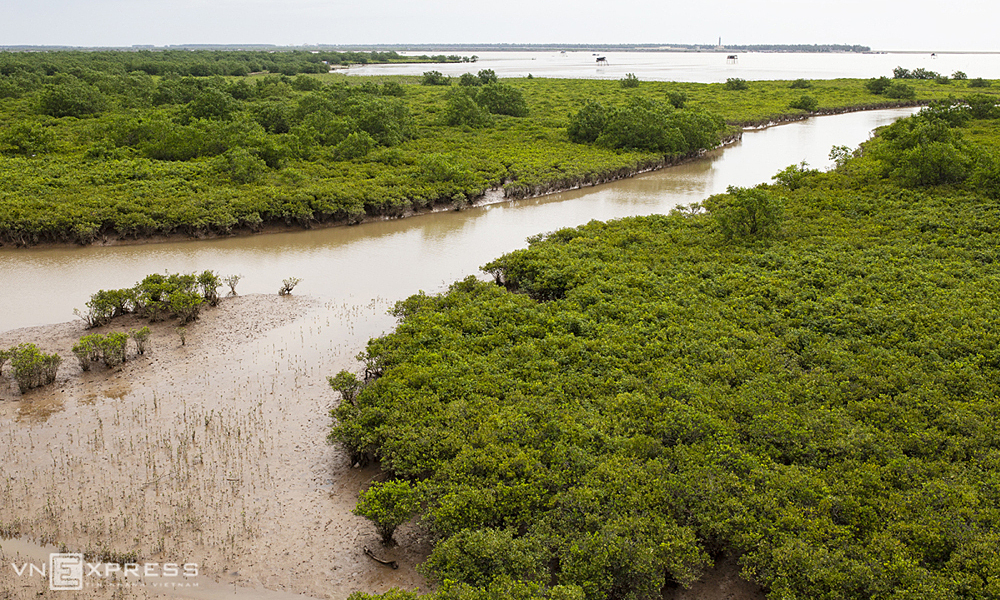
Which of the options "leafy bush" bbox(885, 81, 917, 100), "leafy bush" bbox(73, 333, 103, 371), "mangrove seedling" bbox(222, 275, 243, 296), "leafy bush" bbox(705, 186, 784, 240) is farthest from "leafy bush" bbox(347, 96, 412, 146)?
"leafy bush" bbox(885, 81, 917, 100)

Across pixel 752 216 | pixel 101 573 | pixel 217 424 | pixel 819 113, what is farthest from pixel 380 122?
pixel 819 113

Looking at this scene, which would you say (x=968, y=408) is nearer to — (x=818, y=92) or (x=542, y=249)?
(x=542, y=249)

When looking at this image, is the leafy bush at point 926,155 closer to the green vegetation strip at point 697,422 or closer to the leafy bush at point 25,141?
the green vegetation strip at point 697,422

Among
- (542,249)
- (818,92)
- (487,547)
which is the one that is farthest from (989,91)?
(487,547)

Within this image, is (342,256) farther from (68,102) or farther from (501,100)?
(68,102)

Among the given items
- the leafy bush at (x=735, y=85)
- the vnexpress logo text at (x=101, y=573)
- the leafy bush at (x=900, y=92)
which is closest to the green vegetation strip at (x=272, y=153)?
the leafy bush at (x=735, y=85)
